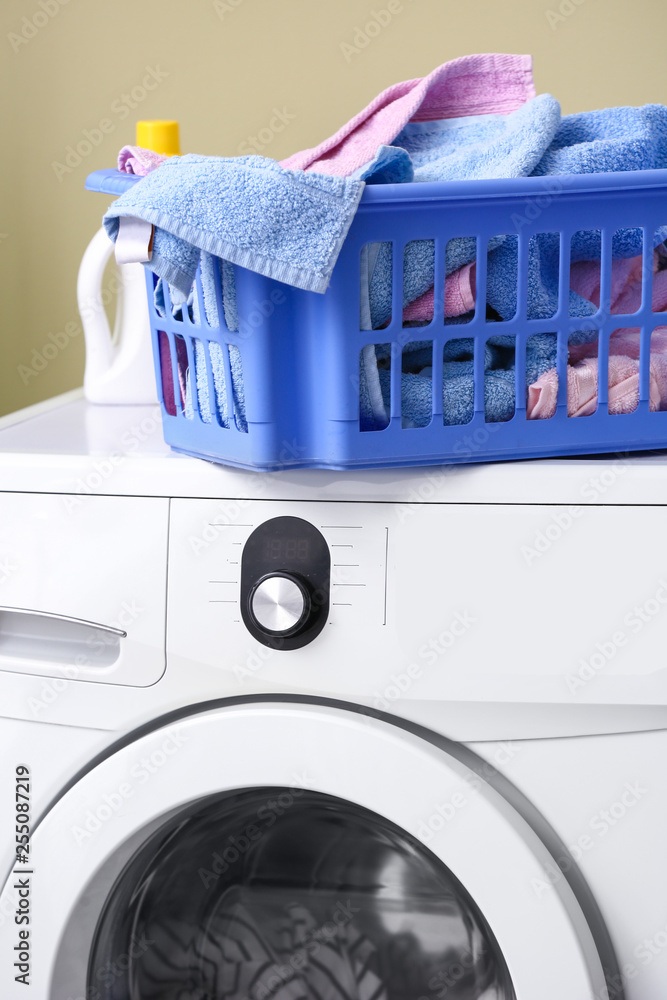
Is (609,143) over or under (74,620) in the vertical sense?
over

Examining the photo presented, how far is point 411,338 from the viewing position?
0.64m

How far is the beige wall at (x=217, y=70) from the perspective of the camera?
4.12 feet

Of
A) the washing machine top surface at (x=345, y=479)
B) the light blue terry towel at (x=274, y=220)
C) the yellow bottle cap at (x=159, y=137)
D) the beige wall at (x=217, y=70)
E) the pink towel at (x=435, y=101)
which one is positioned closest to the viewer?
the light blue terry towel at (x=274, y=220)

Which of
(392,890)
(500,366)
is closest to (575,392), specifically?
(500,366)

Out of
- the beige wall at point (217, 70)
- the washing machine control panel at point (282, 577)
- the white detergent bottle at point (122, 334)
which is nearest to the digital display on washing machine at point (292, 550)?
the washing machine control panel at point (282, 577)

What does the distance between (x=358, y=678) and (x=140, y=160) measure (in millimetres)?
484

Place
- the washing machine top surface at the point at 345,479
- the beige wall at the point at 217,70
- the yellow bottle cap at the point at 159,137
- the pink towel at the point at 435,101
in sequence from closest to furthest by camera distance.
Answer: the washing machine top surface at the point at 345,479 → the pink towel at the point at 435,101 → the yellow bottle cap at the point at 159,137 → the beige wall at the point at 217,70

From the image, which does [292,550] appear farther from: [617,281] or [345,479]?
[617,281]

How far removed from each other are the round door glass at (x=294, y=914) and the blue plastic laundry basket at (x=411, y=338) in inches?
→ 15.3

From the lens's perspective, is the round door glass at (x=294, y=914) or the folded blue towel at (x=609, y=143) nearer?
the folded blue towel at (x=609, y=143)

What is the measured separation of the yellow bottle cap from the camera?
1.02 meters

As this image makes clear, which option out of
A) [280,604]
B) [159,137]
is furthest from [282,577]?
[159,137]

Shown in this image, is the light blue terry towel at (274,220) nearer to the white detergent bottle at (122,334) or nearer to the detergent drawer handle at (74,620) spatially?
the detergent drawer handle at (74,620)

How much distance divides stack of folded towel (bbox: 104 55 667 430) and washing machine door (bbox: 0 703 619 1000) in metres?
0.27
